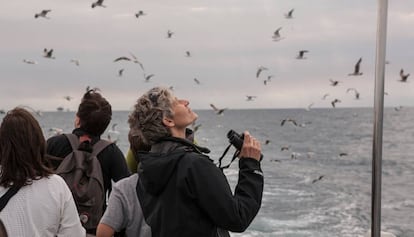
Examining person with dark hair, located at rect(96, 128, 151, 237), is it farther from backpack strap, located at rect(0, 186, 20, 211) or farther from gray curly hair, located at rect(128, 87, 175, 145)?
backpack strap, located at rect(0, 186, 20, 211)

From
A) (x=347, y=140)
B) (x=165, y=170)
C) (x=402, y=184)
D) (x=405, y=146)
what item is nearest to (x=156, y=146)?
(x=165, y=170)

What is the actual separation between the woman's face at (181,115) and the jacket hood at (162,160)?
56mm

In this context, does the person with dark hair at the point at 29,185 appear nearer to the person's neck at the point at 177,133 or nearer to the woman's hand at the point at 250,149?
the person's neck at the point at 177,133

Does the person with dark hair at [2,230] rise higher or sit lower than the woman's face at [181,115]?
lower

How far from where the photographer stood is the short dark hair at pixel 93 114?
7.46 ft

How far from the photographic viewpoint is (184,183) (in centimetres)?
142

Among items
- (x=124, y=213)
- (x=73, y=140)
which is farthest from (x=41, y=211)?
(x=73, y=140)

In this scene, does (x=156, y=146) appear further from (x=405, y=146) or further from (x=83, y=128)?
(x=405, y=146)

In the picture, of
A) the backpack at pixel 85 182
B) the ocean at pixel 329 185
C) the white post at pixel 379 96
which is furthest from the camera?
the ocean at pixel 329 185

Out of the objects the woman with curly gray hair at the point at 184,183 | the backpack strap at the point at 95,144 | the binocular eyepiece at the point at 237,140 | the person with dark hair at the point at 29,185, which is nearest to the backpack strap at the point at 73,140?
the backpack strap at the point at 95,144

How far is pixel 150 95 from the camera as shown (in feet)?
5.14

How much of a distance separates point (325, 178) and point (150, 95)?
686 inches

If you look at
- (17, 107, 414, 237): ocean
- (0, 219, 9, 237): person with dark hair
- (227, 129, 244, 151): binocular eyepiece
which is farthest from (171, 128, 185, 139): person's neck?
(17, 107, 414, 237): ocean

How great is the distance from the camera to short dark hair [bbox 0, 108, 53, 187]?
61.2 inches
